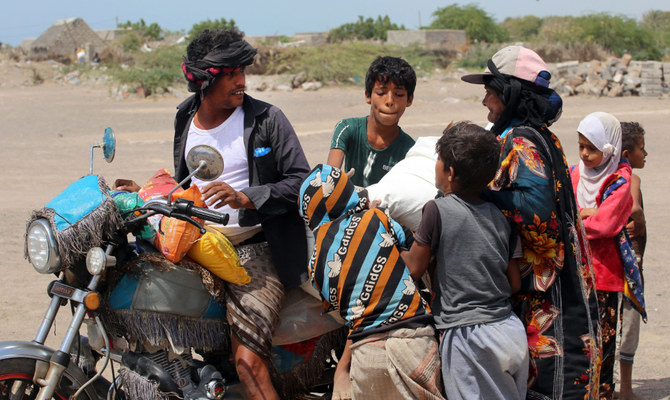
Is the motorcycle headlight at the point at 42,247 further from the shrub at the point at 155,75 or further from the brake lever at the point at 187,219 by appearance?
the shrub at the point at 155,75

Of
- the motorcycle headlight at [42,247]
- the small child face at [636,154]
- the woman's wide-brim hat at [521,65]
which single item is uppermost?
the woman's wide-brim hat at [521,65]

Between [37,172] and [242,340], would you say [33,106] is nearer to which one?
[37,172]

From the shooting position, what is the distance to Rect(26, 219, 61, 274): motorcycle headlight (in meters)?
2.51

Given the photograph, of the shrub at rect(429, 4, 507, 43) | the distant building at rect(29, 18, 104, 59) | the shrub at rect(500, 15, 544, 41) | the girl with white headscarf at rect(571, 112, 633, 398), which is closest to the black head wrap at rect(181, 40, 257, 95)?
the girl with white headscarf at rect(571, 112, 633, 398)

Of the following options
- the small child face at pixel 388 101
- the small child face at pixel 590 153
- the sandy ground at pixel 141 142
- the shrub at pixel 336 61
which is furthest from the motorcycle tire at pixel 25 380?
the shrub at pixel 336 61

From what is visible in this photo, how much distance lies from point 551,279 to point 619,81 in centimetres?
2274

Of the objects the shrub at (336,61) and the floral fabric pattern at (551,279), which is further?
the shrub at (336,61)

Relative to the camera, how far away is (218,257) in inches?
108

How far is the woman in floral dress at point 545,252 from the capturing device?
8.86 ft

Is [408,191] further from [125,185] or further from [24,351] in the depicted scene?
[24,351]

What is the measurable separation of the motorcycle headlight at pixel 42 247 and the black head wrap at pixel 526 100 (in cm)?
177

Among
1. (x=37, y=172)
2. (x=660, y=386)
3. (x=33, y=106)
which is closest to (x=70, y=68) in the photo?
(x=33, y=106)

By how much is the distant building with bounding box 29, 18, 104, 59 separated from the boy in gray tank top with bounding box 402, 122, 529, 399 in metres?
39.8

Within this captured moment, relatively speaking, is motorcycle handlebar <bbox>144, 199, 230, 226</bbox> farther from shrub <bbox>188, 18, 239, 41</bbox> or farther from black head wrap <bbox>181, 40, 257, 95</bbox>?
shrub <bbox>188, 18, 239, 41</bbox>
